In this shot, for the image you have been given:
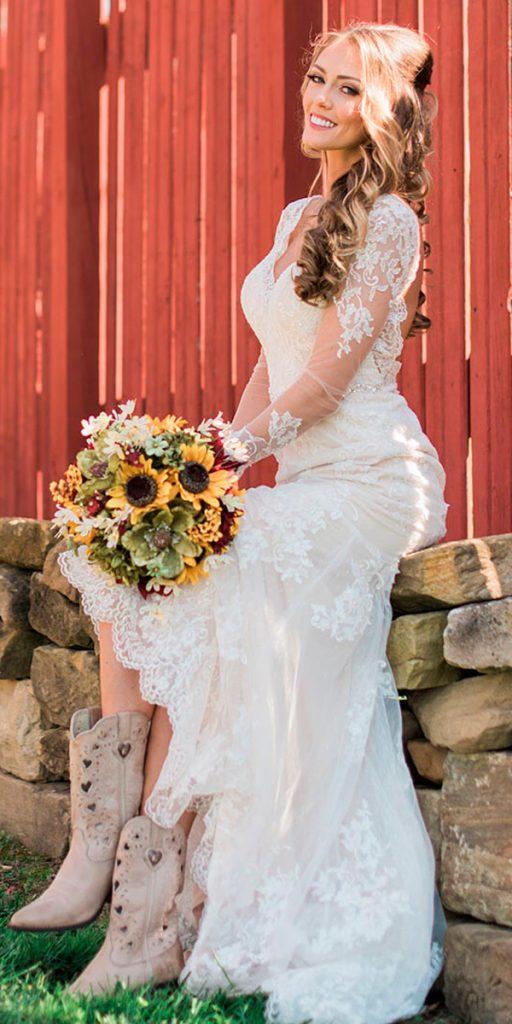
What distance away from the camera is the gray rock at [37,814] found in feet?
12.4

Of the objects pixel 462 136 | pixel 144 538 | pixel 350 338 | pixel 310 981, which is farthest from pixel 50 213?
pixel 310 981

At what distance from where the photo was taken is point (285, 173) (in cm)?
400

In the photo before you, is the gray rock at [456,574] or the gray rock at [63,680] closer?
the gray rock at [456,574]

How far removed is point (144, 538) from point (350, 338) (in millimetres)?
705

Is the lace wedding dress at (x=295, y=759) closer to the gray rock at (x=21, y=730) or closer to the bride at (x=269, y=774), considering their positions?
the bride at (x=269, y=774)

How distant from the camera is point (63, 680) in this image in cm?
380

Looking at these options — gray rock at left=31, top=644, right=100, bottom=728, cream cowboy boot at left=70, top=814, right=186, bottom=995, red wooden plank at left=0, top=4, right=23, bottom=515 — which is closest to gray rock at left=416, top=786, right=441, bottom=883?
cream cowboy boot at left=70, top=814, right=186, bottom=995

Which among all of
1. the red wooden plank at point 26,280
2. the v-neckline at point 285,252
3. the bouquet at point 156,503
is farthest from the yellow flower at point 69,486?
the red wooden plank at point 26,280

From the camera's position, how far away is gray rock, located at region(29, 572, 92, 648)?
3754mm

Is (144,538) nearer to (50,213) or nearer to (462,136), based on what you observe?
(462,136)

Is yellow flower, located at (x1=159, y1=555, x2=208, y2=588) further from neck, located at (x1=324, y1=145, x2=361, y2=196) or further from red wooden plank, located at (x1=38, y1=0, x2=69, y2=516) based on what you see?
red wooden plank, located at (x1=38, y1=0, x2=69, y2=516)

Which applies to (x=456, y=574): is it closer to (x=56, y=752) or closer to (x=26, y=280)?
(x=56, y=752)

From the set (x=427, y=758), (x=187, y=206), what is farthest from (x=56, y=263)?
(x=427, y=758)

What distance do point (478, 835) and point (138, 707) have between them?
740 mm
